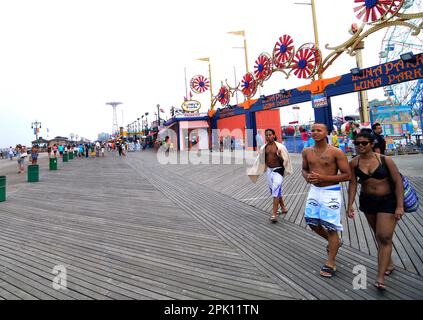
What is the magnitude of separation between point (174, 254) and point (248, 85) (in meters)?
21.6

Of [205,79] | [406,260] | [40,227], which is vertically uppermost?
[205,79]

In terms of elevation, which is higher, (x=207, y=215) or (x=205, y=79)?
(x=205, y=79)

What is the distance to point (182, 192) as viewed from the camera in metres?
9.36

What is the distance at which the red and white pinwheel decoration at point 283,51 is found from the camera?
1788 cm

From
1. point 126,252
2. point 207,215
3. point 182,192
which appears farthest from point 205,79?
point 126,252

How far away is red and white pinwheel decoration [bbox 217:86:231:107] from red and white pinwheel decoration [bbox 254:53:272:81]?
720 centimetres

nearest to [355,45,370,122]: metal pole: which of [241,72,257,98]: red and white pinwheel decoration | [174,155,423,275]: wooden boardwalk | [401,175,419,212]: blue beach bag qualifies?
[174,155,423,275]: wooden boardwalk

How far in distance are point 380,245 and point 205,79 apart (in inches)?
1279

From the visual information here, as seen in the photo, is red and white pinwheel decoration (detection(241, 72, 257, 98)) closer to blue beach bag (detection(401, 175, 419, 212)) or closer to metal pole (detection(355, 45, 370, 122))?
metal pole (detection(355, 45, 370, 122))

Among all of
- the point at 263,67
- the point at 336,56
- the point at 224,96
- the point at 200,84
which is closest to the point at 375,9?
the point at 336,56

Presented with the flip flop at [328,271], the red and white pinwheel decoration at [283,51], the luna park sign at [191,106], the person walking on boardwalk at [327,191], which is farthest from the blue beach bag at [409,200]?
the luna park sign at [191,106]

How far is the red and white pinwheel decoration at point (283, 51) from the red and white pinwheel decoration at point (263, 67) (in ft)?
3.80

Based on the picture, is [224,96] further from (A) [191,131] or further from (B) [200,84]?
(A) [191,131]
